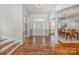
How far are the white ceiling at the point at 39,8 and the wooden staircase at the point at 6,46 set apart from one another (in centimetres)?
69

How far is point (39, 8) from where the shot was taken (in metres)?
3.10

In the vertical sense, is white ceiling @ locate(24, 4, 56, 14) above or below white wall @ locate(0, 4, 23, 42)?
above

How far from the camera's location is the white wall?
3053 millimetres

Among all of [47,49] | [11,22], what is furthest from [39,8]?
[47,49]

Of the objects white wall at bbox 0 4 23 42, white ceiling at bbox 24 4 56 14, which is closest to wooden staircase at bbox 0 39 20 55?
white wall at bbox 0 4 23 42

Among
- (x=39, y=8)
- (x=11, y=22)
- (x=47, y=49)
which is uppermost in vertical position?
(x=39, y=8)

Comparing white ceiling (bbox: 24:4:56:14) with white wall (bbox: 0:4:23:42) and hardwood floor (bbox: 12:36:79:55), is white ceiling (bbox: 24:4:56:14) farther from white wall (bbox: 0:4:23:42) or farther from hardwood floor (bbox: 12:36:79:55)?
hardwood floor (bbox: 12:36:79:55)

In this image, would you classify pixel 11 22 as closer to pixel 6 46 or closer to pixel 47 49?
pixel 6 46

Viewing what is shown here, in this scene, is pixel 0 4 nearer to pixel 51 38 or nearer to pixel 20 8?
pixel 20 8

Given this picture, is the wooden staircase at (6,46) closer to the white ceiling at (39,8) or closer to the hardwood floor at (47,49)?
the hardwood floor at (47,49)

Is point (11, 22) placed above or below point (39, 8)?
below

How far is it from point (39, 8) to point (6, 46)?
94 cm

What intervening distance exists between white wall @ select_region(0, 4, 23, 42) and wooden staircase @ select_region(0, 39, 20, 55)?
80 millimetres

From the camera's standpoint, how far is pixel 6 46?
3027 mm
